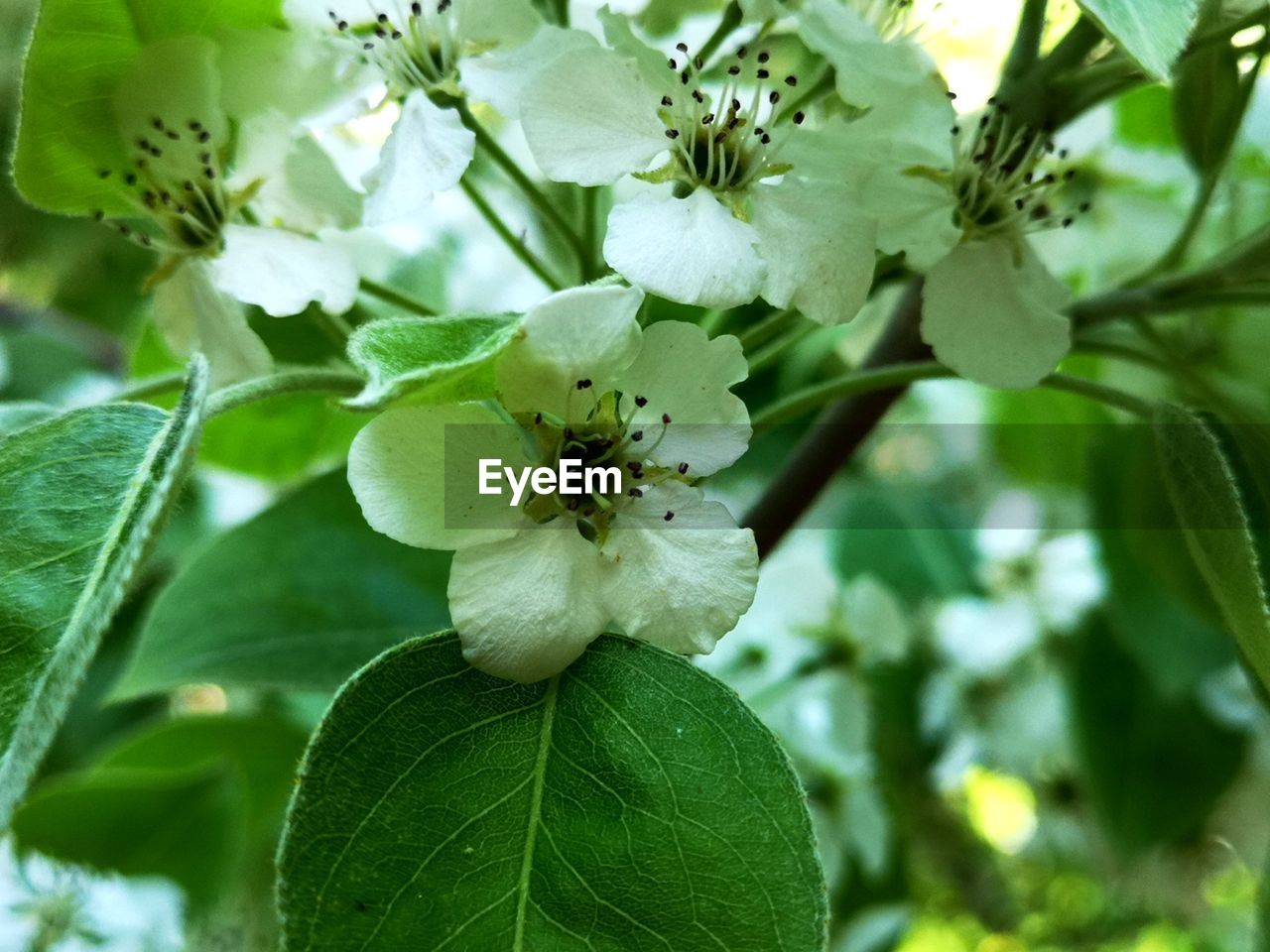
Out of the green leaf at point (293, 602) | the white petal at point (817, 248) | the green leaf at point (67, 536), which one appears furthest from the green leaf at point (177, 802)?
the white petal at point (817, 248)

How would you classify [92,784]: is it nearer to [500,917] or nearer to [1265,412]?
[500,917]

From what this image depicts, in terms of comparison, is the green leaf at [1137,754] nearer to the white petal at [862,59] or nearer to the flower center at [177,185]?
the white petal at [862,59]

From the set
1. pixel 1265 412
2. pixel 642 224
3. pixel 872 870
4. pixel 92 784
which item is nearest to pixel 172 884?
pixel 92 784

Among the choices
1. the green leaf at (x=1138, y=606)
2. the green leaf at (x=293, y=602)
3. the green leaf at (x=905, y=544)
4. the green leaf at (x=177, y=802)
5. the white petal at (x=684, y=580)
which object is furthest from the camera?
the green leaf at (x=905, y=544)

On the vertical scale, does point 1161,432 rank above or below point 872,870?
above

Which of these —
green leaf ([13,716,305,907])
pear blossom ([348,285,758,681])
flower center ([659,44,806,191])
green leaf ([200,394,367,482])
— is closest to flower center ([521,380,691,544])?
pear blossom ([348,285,758,681])

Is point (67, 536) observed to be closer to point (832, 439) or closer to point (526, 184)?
point (526, 184)
